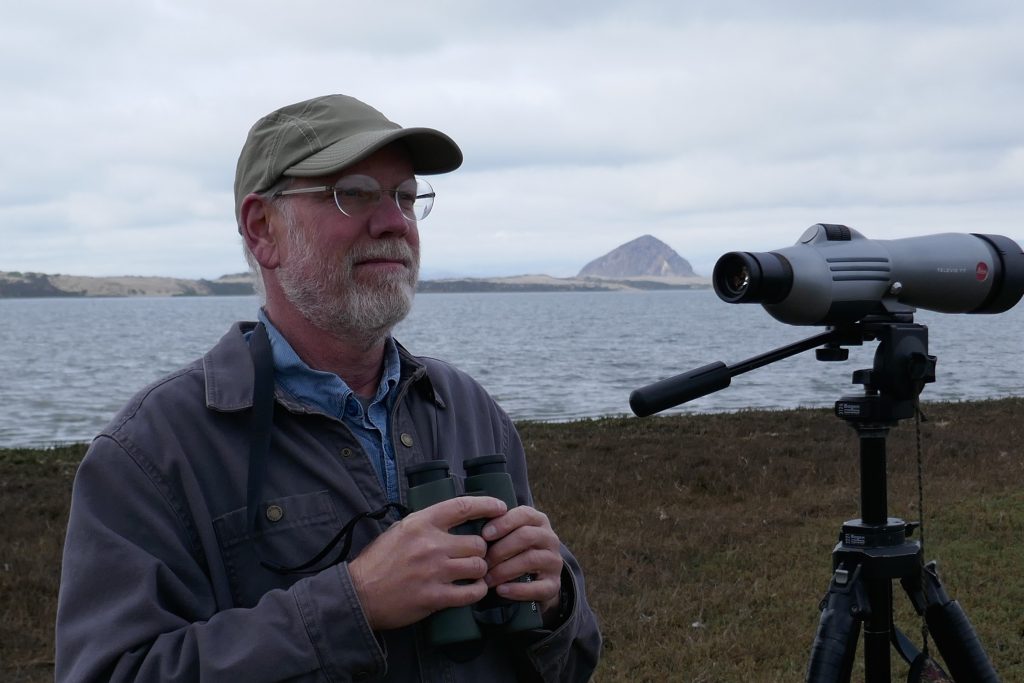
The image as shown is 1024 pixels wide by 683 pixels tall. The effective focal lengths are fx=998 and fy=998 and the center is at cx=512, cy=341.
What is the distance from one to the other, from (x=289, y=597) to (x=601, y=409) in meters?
21.4

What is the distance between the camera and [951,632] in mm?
2578

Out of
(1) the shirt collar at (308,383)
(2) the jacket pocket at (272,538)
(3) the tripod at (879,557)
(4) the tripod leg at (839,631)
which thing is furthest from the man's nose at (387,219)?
(4) the tripod leg at (839,631)

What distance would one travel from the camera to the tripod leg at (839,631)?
2.41 metres

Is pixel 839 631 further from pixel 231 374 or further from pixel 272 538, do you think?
pixel 231 374

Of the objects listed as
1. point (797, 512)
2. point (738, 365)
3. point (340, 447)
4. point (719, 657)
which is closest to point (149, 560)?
point (340, 447)

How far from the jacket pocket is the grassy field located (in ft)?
11.3

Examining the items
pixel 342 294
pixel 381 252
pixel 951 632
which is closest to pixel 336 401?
pixel 342 294

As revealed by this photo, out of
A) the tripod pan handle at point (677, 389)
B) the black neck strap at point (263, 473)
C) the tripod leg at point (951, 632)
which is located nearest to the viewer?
the black neck strap at point (263, 473)

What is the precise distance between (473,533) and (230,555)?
51 centimetres

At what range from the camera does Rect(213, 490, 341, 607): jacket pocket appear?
1993mm

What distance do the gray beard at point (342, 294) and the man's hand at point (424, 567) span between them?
0.60 m

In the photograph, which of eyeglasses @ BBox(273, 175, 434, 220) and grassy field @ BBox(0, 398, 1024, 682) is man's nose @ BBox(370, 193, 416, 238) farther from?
grassy field @ BBox(0, 398, 1024, 682)

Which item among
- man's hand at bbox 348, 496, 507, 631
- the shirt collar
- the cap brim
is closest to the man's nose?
the cap brim

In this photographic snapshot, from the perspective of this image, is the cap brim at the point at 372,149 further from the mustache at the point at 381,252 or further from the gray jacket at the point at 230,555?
the gray jacket at the point at 230,555
